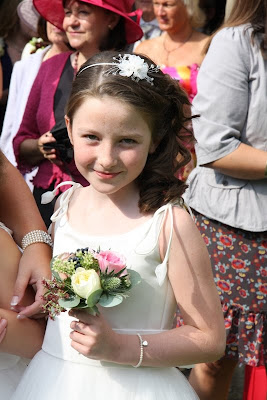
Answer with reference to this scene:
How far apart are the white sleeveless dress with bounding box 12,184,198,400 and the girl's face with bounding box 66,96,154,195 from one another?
18cm

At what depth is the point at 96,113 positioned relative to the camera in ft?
8.95

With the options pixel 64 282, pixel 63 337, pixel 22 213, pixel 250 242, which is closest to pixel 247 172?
pixel 250 242

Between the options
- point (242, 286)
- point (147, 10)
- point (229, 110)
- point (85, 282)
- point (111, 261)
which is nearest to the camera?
point (85, 282)

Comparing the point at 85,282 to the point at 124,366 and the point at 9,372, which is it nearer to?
the point at 124,366

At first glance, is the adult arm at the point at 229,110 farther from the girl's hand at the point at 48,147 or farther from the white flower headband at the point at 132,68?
the white flower headband at the point at 132,68

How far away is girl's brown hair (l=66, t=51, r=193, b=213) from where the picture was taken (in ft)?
9.07

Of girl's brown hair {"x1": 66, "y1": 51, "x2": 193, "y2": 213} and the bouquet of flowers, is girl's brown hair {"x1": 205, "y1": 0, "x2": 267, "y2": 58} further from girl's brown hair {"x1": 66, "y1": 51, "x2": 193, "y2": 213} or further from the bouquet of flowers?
the bouquet of flowers

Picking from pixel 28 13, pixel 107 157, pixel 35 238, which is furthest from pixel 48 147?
pixel 28 13

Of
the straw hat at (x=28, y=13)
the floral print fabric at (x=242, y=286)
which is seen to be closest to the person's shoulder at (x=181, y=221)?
the floral print fabric at (x=242, y=286)

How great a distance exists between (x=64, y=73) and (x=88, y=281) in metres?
2.89

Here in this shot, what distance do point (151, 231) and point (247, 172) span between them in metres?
1.33

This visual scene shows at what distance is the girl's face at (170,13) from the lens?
5996 millimetres

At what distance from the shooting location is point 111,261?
8.15ft

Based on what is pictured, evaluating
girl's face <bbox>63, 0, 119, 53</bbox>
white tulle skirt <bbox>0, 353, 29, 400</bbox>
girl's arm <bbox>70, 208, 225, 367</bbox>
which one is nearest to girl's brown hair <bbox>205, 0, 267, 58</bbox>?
girl's face <bbox>63, 0, 119, 53</bbox>
